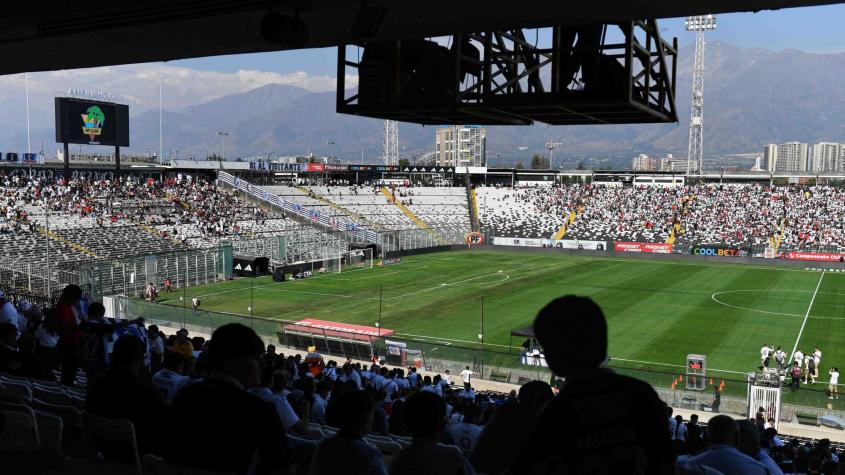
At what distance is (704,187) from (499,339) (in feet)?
196

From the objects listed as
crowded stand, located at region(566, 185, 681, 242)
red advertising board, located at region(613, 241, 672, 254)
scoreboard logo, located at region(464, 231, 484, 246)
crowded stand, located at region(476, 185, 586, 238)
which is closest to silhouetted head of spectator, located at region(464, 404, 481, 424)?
red advertising board, located at region(613, 241, 672, 254)

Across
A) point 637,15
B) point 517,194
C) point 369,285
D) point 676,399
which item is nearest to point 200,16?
point 637,15

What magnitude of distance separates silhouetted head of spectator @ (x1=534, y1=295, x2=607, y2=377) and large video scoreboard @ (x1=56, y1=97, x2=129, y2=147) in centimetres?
6421

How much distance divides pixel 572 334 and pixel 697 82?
3752 inches

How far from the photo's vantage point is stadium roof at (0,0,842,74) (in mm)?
6277

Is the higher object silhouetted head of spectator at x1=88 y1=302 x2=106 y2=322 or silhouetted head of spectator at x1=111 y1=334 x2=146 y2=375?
silhouetted head of spectator at x1=111 y1=334 x2=146 y2=375

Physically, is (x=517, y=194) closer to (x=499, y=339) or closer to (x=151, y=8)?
(x=499, y=339)

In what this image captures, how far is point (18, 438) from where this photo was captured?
502cm

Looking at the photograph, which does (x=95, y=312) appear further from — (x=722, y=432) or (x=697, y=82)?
(x=697, y=82)

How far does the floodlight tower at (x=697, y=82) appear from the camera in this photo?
3201 inches

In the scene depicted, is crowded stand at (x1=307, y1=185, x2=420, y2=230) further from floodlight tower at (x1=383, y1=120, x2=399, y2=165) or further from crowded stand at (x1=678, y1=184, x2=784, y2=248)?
crowded stand at (x1=678, y1=184, x2=784, y2=248)

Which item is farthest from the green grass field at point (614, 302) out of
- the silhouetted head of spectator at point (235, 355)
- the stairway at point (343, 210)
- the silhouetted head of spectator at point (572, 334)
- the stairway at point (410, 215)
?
the silhouetted head of spectator at point (572, 334)

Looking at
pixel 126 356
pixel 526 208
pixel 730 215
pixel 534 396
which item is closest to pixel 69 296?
pixel 126 356

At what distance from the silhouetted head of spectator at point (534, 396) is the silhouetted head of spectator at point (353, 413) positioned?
0.84 meters
